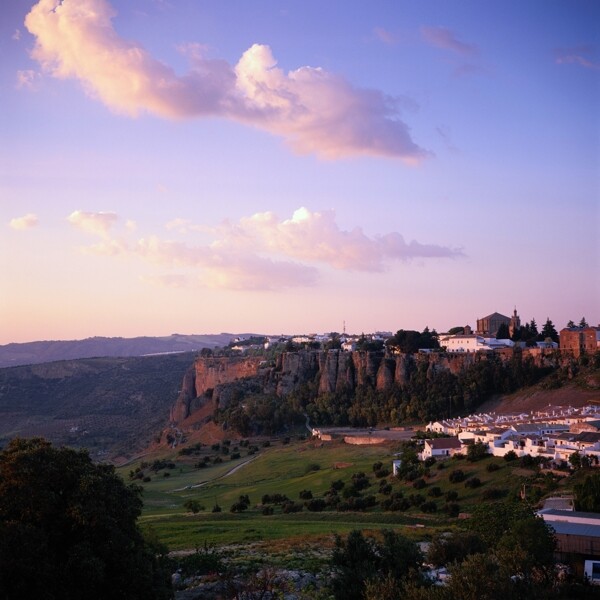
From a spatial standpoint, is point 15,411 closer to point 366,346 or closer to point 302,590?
point 366,346

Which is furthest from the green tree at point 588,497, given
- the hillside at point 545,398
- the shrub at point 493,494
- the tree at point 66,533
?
the hillside at point 545,398

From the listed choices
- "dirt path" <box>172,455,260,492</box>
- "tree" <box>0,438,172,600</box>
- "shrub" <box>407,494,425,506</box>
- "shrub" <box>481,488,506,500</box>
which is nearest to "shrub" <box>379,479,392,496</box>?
"shrub" <box>407,494,425,506</box>

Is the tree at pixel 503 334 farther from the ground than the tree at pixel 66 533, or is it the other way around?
the tree at pixel 503 334

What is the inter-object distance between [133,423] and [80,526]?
3533 inches

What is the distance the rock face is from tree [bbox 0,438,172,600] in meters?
58.1

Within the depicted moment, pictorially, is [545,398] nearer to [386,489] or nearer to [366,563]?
[386,489]

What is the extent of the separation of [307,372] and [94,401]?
46897 mm

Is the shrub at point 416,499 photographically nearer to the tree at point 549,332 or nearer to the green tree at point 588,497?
the green tree at point 588,497

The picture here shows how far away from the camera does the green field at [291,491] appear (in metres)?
29.1

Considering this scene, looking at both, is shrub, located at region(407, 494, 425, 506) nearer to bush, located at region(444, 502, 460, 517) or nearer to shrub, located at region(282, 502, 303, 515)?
bush, located at region(444, 502, 460, 517)

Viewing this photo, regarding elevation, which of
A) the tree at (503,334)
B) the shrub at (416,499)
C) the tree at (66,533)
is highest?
the tree at (503,334)

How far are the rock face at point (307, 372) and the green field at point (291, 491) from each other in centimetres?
1761

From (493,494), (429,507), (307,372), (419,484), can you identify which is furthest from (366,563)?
(307,372)

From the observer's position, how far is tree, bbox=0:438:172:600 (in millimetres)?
14820
